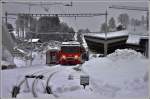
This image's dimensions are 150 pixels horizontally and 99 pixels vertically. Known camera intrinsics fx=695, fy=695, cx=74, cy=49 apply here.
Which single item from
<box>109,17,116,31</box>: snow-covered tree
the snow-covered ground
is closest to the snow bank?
the snow-covered ground

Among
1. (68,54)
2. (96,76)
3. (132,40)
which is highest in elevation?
(132,40)

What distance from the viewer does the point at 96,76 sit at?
23.7 feet

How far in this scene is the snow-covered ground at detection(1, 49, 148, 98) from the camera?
715 centimetres

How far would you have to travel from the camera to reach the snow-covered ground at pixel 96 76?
7148 millimetres

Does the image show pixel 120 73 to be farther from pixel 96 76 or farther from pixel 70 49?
pixel 70 49

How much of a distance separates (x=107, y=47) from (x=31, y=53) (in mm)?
802

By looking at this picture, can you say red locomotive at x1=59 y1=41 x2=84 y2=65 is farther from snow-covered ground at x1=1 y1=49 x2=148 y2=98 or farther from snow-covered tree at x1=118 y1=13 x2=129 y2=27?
snow-covered tree at x1=118 y1=13 x2=129 y2=27

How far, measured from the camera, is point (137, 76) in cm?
717

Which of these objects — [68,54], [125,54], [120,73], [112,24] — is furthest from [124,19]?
[68,54]

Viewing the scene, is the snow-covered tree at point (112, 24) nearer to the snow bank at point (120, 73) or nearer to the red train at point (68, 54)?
the snow bank at point (120, 73)

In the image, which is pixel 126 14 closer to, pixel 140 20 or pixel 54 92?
pixel 140 20

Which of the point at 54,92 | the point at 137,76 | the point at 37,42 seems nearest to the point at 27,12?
the point at 37,42

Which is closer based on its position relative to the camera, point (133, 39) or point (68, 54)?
point (133, 39)

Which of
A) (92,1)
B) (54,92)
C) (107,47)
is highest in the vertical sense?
(92,1)
